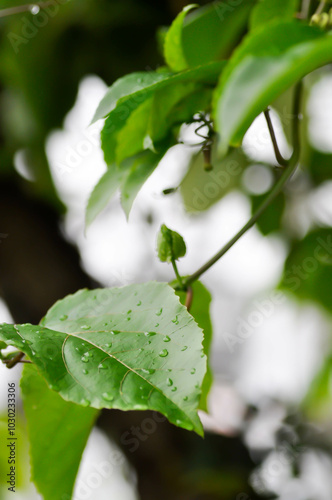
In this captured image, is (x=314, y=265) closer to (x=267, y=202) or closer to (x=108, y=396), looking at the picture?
(x=267, y=202)

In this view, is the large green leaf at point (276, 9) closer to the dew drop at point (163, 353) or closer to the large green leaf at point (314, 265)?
the dew drop at point (163, 353)

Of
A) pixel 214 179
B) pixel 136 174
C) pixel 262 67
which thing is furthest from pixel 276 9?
pixel 214 179

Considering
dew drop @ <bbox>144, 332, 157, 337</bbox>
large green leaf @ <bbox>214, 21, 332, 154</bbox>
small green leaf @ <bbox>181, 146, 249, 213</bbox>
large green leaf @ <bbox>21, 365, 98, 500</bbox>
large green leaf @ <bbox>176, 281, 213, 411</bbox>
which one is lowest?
small green leaf @ <bbox>181, 146, 249, 213</bbox>

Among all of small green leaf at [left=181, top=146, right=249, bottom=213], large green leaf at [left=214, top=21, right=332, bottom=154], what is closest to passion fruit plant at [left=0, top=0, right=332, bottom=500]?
large green leaf at [left=214, top=21, right=332, bottom=154]

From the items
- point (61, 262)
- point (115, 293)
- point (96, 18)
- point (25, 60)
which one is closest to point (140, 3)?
point (96, 18)

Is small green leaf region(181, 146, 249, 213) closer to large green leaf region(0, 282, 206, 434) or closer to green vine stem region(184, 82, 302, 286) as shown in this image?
green vine stem region(184, 82, 302, 286)

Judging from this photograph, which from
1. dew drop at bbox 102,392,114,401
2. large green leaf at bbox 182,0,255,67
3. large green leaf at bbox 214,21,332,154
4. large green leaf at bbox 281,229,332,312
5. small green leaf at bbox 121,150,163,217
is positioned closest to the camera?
large green leaf at bbox 214,21,332,154

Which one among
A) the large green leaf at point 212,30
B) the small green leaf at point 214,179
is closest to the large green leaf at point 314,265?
the small green leaf at point 214,179
